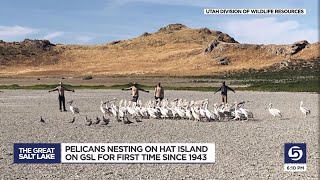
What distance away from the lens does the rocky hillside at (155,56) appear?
105119 mm

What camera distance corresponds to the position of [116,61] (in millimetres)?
138750

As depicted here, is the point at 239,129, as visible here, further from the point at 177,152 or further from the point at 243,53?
the point at 243,53

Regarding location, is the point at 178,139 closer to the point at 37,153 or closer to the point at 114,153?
the point at 114,153

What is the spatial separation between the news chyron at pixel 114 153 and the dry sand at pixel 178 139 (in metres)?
0.30

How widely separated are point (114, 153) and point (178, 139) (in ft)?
10.5

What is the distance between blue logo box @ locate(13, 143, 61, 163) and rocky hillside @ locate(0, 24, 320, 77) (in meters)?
78.2

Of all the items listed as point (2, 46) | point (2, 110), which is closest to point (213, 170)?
point (2, 110)

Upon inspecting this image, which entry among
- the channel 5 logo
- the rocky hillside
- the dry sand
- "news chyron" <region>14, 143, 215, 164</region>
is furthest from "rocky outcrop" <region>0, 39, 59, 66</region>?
the channel 5 logo

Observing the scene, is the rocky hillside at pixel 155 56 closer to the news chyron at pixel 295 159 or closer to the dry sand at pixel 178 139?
the dry sand at pixel 178 139

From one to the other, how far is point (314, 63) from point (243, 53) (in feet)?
98.2

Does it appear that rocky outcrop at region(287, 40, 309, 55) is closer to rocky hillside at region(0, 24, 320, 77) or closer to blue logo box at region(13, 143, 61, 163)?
rocky hillside at region(0, 24, 320, 77)

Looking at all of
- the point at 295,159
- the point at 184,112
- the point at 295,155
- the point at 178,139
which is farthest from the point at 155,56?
the point at 295,159

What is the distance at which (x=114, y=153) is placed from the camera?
40.5ft

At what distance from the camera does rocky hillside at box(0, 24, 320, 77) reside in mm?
105119
